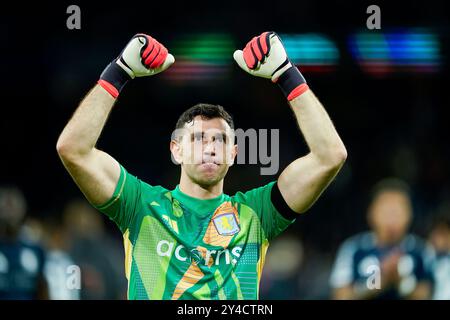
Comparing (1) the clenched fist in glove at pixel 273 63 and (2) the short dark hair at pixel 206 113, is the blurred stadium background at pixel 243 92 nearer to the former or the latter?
(2) the short dark hair at pixel 206 113

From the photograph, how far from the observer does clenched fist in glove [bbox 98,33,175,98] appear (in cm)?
486

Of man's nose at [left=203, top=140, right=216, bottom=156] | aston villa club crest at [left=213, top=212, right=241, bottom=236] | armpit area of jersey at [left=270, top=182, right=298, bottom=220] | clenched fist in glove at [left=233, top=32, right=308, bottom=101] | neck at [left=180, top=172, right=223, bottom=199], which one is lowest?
aston villa club crest at [left=213, top=212, right=241, bottom=236]

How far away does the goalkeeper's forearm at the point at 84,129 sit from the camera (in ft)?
15.3

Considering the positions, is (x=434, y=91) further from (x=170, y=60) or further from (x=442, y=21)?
(x=170, y=60)

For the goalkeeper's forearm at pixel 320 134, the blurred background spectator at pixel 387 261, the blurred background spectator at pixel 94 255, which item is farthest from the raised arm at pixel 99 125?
the blurred background spectator at pixel 94 255

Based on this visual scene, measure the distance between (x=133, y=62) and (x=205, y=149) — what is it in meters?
0.59

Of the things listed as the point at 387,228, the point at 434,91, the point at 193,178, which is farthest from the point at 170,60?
the point at 434,91

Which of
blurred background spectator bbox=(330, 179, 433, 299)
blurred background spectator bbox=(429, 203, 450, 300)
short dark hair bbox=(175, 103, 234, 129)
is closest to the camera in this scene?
short dark hair bbox=(175, 103, 234, 129)

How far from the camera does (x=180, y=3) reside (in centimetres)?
1273

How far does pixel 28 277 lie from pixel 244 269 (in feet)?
14.4

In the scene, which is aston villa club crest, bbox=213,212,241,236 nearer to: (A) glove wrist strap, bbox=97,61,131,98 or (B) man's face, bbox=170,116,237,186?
(B) man's face, bbox=170,116,237,186

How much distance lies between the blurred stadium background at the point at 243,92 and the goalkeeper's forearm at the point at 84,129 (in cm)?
690

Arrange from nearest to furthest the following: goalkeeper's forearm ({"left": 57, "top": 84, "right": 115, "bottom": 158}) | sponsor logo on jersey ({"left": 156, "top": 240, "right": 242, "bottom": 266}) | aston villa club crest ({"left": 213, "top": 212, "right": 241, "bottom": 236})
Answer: goalkeeper's forearm ({"left": 57, "top": 84, "right": 115, "bottom": 158}), sponsor logo on jersey ({"left": 156, "top": 240, "right": 242, "bottom": 266}), aston villa club crest ({"left": 213, "top": 212, "right": 241, "bottom": 236})

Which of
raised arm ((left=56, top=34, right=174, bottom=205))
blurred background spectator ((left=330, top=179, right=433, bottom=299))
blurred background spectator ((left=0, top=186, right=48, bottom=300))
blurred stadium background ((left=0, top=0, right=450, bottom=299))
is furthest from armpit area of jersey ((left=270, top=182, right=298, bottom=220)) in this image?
blurred stadium background ((left=0, top=0, right=450, bottom=299))
